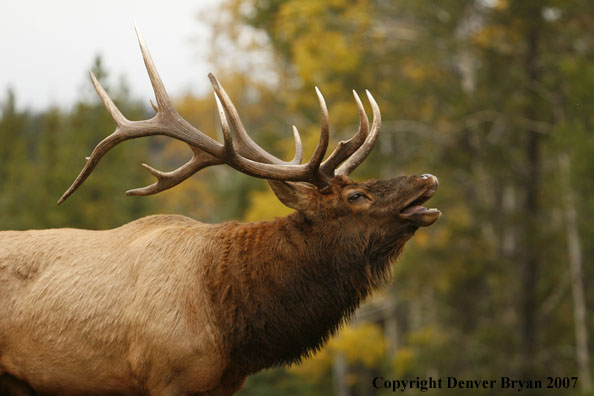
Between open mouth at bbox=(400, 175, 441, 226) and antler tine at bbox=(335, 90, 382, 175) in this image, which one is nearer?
open mouth at bbox=(400, 175, 441, 226)

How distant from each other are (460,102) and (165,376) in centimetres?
1424

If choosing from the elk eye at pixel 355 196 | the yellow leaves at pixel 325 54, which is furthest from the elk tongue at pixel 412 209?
the yellow leaves at pixel 325 54

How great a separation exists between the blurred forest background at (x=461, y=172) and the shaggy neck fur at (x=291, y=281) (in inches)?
405

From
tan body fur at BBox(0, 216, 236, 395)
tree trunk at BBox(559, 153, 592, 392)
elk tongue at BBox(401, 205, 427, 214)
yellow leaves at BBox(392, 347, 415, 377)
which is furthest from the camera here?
yellow leaves at BBox(392, 347, 415, 377)

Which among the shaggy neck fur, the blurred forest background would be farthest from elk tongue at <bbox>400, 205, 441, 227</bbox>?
the blurred forest background

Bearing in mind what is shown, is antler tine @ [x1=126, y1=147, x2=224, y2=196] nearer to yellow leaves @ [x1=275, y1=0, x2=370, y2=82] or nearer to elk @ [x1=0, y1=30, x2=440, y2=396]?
elk @ [x1=0, y1=30, x2=440, y2=396]

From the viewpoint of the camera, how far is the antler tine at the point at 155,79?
16.4ft

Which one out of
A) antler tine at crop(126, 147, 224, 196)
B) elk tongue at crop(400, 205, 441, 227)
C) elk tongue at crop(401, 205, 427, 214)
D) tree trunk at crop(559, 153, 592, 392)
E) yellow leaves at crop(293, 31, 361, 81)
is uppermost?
yellow leaves at crop(293, 31, 361, 81)

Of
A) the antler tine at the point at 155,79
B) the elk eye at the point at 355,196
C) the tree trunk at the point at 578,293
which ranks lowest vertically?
the tree trunk at the point at 578,293

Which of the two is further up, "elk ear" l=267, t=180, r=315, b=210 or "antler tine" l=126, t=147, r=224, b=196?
"antler tine" l=126, t=147, r=224, b=196

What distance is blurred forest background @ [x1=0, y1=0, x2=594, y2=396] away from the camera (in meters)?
16.9

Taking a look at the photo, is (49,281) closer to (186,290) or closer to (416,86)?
(186,290)

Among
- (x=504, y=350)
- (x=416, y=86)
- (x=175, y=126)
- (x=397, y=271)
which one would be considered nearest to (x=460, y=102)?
(x=416, y=86)

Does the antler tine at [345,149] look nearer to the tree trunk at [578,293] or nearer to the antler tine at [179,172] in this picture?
the antler tine at [179,172]
